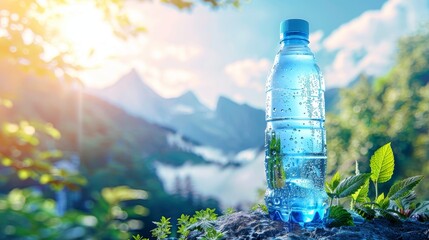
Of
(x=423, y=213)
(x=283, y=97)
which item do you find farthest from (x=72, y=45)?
(x=423, y=213)

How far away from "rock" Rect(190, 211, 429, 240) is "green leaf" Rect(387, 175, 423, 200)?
0.58ft

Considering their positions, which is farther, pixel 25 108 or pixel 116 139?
A: pixel 116 139

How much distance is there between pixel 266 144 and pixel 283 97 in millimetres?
245

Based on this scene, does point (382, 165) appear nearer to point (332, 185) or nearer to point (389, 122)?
point (332, 185)

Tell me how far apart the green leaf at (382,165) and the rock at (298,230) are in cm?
23

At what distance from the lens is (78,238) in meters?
0.91

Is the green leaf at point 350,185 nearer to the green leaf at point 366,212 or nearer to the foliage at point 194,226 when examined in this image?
the green leaf at point 366,212

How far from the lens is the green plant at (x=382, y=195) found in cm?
196

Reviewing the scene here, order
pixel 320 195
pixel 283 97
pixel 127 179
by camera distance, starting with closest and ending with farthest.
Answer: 1. pixel 320 195
2. pixel 283 97
3. pixel 127 179

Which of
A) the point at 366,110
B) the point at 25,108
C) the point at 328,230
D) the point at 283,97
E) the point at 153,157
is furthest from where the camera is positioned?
the point at 153,157

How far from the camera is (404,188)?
2.12m

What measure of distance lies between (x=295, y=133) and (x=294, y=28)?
18.5 inches

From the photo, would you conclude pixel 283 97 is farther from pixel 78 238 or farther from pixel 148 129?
pixel 148 129

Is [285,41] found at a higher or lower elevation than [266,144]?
higher
